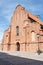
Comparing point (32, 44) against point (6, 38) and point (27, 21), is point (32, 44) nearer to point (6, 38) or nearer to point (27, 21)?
point (27, 21)

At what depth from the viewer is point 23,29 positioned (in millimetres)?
48156

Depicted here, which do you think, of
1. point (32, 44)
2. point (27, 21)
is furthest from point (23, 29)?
point (32, 44)

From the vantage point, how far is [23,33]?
4800cm

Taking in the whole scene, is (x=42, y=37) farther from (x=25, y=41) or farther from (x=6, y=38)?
(x=6, y=38)

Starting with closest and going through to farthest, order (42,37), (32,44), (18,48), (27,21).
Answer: (42,37), (32,44), (27,21), (18,48)

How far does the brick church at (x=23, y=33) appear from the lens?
43919mm

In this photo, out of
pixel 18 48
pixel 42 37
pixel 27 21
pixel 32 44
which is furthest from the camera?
pixel 18 48

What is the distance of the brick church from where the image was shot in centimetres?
4392

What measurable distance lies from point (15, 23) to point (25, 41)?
292 inches

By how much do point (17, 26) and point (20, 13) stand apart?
12.2ft

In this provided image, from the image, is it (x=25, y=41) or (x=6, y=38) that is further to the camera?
(x=6, y=38)

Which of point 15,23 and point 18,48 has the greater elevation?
point 15,23

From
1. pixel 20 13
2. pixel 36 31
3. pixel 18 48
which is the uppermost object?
pixel 20 13

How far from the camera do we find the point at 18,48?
50594mm
